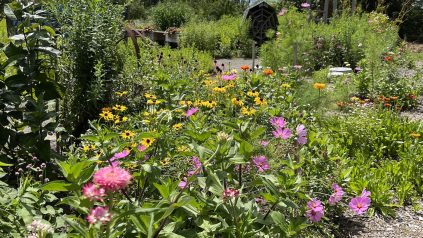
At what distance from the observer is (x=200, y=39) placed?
413 inches

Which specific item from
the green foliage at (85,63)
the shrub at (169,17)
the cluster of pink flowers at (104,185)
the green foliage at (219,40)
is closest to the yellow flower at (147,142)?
the cluster of pink flowers at (104,185)

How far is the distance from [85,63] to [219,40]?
7.36 meters

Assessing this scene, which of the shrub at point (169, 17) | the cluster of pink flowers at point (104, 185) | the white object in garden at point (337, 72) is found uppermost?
the cluster of pink flowers at point (104, 185)

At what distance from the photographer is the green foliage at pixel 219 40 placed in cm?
1038

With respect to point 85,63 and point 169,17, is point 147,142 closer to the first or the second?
point 85,63

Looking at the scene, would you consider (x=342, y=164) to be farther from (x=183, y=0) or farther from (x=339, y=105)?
(x=183, y=0)

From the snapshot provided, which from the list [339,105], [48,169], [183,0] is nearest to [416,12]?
[183,0]

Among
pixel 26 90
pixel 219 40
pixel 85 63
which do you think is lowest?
pixel 219 40

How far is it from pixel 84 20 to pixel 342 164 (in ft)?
7.21

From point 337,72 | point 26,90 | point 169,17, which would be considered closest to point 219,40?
point 169,17

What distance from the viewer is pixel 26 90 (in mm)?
2529

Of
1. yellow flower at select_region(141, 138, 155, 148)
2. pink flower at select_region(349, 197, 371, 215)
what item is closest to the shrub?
pink flower at select_region(349, 197, 371, 215)

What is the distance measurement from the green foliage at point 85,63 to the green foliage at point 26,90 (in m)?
1.00

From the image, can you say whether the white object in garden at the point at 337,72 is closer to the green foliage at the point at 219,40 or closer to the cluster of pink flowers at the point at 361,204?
the green foliage at the point at 219,40
